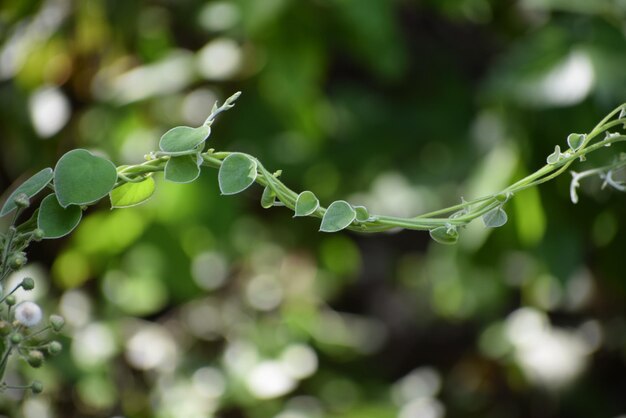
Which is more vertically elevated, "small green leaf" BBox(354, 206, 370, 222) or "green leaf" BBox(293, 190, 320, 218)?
"green leaf" BBox(293, 190, 320, 218)

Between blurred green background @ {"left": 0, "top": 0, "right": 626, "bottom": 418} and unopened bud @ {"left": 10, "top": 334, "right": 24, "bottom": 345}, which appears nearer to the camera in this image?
unopened bud @ {"left": 10, "top": 334, "right": 24, "bottom": 345}

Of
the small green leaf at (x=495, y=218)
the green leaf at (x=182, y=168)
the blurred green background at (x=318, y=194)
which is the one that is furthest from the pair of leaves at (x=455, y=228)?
the blurred green background at (x=318, y=194)

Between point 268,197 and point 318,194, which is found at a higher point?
point 318,194

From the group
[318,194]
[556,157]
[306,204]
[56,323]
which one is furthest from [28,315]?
[318,194]

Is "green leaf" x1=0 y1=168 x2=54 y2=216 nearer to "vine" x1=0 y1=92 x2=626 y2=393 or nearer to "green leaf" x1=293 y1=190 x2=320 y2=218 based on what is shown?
"vine" x1=0 y1=92 x2=626 y2=393

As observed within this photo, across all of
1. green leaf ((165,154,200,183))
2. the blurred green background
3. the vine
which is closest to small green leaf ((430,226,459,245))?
the vine

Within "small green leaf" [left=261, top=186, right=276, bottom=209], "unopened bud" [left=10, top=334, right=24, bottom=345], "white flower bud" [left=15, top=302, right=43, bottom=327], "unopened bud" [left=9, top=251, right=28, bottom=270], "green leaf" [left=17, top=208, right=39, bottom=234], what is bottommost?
"unopened bud" [left=10, top=334, right=24, bottom=345]

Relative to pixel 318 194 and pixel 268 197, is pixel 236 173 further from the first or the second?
pixel 318 194

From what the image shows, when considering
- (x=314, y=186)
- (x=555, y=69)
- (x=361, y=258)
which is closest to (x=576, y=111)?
(x=555, y=69)
